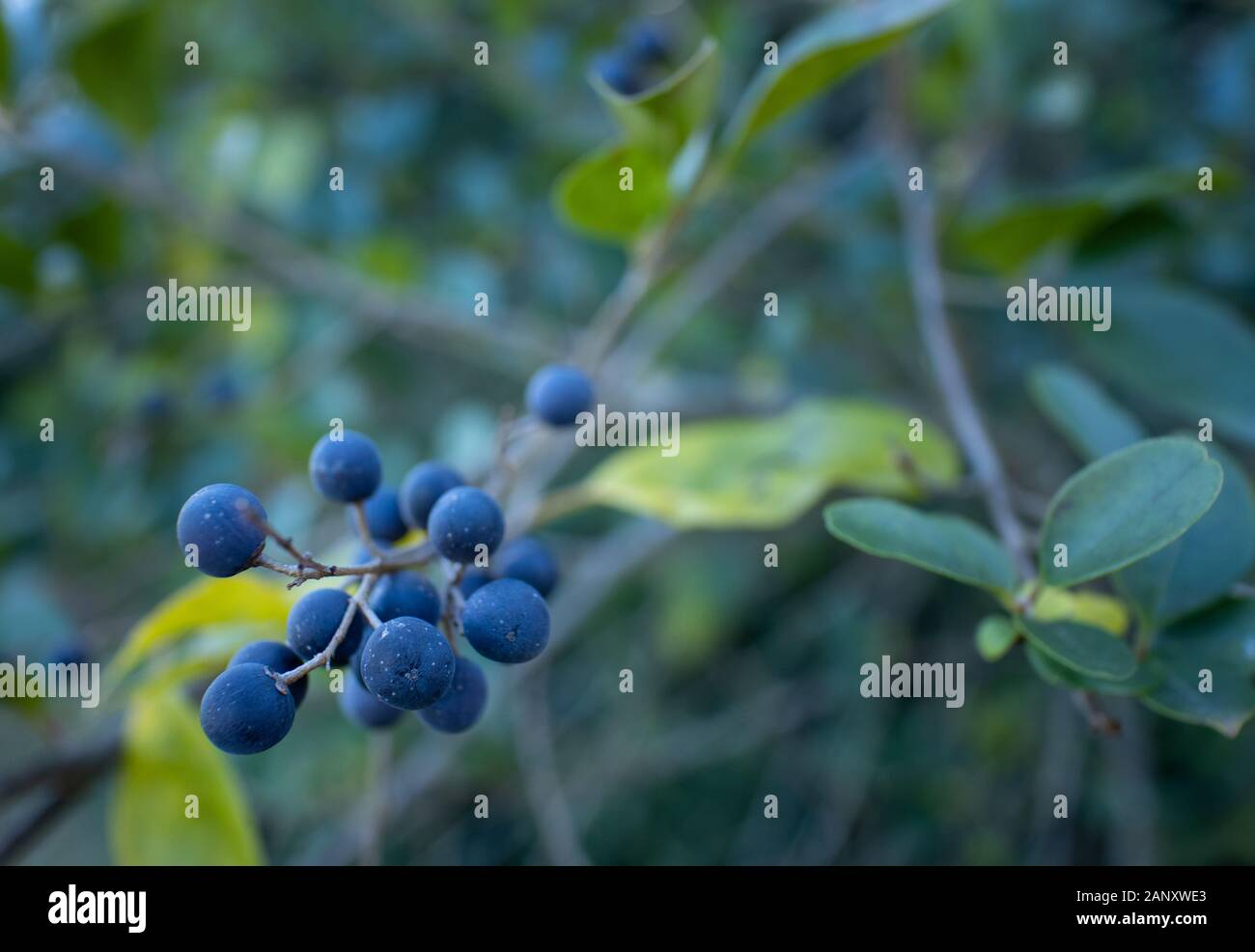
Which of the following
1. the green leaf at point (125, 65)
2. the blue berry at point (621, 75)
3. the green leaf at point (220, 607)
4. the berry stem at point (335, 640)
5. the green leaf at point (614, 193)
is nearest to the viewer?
the berry stem at point (335, 640)

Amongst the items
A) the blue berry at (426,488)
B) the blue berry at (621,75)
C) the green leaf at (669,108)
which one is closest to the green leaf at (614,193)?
the green leaf at (669,108)

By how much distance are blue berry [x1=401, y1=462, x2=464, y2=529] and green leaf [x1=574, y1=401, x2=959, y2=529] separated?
0.30 m

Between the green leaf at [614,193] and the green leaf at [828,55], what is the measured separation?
9 centimetres

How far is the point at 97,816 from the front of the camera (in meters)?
2.20

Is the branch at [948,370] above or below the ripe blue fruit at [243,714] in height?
above

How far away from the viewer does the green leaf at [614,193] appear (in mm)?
1008

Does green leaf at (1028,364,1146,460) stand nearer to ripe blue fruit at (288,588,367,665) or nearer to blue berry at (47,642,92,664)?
ripe blue fruit at (288,588,367,665)

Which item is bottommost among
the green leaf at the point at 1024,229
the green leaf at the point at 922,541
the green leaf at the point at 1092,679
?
the green leaf at the point at 1092,679

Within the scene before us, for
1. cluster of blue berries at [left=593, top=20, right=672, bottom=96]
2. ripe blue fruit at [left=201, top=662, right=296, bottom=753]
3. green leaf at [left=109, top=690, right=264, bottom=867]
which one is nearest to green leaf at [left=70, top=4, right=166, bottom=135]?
cluster of blue berries at [left=593, top=20, right=672, bottom=96]

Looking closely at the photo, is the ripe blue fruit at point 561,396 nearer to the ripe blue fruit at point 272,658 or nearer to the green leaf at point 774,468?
the green leaf at point 774,468

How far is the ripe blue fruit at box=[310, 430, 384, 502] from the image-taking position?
0.81 metres

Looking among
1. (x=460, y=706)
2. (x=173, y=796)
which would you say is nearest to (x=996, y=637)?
(x=460, y=706)

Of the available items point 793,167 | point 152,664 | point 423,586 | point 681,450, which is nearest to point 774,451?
point 681,450

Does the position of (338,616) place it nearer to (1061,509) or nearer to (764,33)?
(1061,509)
